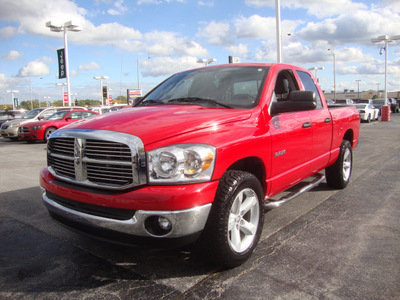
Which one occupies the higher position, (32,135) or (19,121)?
(19,121)

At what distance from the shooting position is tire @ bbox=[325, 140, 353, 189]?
529 cm

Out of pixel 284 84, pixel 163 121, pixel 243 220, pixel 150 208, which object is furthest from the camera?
pixel 284 84

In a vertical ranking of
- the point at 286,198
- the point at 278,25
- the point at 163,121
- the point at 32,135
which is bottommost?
the point at 286,198

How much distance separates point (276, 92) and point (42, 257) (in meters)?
2.93

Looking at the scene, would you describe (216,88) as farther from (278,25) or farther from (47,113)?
(47,113)

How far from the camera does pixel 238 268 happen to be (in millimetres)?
2904

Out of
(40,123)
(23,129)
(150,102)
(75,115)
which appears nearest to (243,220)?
(150,102)

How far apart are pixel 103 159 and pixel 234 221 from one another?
119 centimetres

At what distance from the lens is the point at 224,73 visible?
3.92m

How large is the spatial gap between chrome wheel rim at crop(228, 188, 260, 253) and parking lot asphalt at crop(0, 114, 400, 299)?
20 cm

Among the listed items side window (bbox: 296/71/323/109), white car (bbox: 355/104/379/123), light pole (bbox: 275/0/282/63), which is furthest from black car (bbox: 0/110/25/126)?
white car (bbox: 355/104/379/123)

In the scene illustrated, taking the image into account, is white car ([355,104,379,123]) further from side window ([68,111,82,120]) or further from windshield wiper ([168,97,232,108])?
windshield wiper ([168,97,232,108])

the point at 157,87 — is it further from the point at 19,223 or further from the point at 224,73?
the point at 19,223

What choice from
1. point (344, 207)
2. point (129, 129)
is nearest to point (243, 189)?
point (129, 129)
